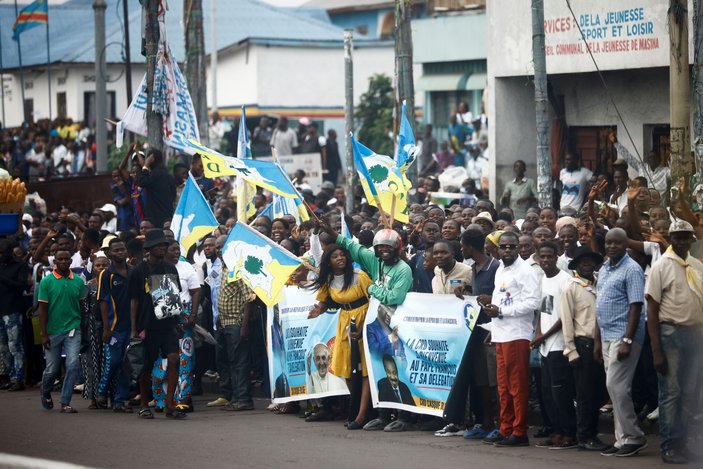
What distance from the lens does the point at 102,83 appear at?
27812mm

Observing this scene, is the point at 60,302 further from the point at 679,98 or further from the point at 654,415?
the point at 679,98

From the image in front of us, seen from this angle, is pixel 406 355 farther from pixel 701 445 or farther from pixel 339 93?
pixel 339 93

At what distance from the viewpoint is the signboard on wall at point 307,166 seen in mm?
24688

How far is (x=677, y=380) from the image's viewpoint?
33.8 ft

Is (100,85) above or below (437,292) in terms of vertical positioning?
above

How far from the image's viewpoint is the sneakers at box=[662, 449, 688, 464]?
33.5 ft

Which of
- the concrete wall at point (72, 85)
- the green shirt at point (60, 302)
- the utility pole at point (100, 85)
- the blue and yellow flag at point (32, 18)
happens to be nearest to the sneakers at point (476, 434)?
the green shirt at point (60, 302)

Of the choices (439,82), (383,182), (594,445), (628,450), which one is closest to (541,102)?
(383,182)

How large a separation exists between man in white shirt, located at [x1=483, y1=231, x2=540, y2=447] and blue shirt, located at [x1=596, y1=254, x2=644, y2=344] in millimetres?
691

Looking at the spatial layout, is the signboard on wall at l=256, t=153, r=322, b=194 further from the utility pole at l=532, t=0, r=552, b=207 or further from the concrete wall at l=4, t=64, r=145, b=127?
the concrete wall at l=4, t=64, r=145, b=127

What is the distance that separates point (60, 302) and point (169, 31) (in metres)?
35.3

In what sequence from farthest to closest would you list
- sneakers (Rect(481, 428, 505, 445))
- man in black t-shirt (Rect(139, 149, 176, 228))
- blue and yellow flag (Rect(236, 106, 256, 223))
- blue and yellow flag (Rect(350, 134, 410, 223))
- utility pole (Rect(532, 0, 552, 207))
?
man in black t-shirt (Rect(139, 149, 176, 228))
blue and yellow flag (Rect(236, 106, 256, 223))
utility pole (Rect(532, 0, 552, 207))
blue and yellow flag (Rect(350, 134, 410, 223))
sneakers (Rect(481, 428, 505, 445))

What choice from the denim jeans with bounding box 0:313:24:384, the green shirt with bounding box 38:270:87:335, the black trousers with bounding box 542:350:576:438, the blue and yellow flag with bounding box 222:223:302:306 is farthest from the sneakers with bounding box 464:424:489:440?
the denim jeans with bounding box 0:313:24:384

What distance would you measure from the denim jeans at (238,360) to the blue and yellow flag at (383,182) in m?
1.98
